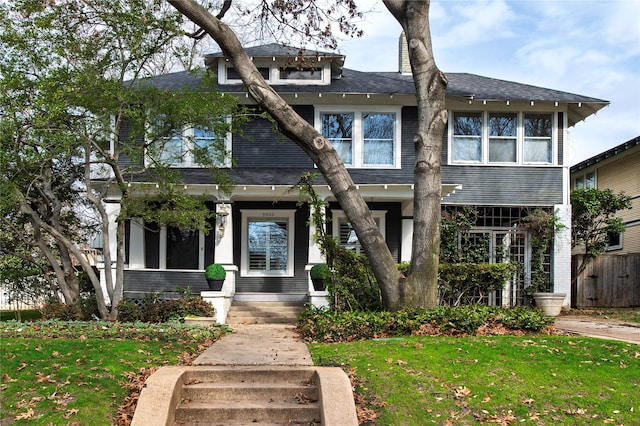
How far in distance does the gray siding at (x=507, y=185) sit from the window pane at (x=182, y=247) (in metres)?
7.23

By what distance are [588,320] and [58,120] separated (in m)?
12.8

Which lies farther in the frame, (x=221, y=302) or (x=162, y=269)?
(x=162, y=269)

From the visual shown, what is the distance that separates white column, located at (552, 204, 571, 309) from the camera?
16.2m

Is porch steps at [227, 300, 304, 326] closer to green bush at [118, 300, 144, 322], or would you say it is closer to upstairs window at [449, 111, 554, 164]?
green bush at [118, 300, 144, 322]

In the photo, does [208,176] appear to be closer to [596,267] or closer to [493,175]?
[493,175]

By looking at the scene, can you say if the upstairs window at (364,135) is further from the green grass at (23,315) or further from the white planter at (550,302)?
the green grass at (23,315)

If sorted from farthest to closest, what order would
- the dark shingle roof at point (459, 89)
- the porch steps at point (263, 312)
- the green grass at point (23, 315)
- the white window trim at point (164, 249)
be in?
the green grass at point (23, 315)
the white window trim at point (164, 249)
the dark shingle roof at point (459, 89)
the porch steps at point (263, 312)

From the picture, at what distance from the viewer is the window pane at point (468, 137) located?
1631cm

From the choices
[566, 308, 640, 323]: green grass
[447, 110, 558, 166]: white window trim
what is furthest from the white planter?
[447, 110, 558, 166]: white window trim

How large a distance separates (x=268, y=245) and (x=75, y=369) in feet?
31.6

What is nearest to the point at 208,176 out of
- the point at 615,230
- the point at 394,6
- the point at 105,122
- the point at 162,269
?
the point at 162,269

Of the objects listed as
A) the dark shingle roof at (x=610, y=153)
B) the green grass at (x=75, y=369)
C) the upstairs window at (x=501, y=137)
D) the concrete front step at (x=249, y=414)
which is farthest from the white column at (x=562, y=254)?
the concrete front step at (x=249, y=414)

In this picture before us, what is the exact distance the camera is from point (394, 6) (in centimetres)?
1041

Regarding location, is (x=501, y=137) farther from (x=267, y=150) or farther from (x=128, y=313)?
(x=128, y=313)
